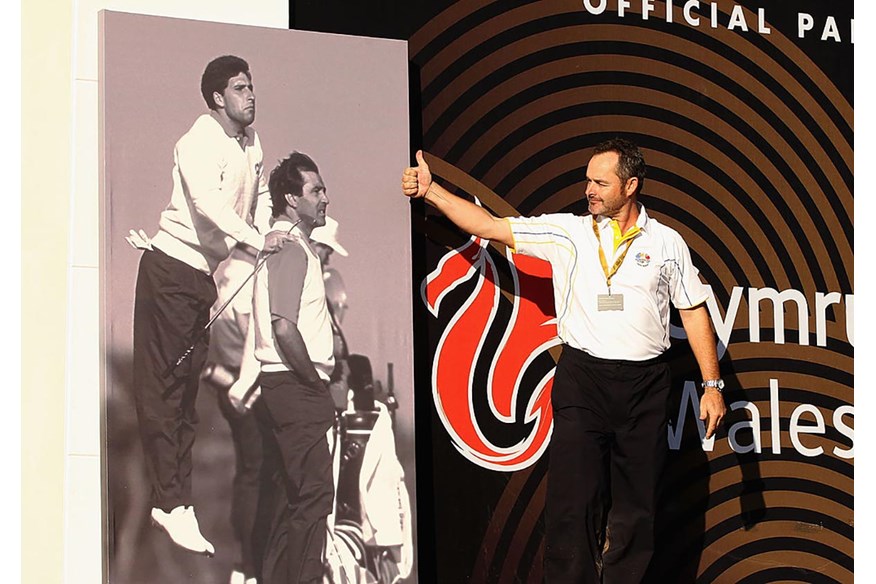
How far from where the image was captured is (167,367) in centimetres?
469

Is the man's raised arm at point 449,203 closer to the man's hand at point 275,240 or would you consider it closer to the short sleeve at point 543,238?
the short sleeve at point 543,238

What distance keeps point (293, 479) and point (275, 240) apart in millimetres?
852

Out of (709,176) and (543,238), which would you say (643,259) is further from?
(709,176)

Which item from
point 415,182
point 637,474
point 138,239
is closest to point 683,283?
point 637,474

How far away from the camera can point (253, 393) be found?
482 centimetres

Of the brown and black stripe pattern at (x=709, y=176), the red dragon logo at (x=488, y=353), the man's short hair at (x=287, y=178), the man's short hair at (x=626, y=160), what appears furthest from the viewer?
the brown and black stripe pattern at (x=709, y=176)

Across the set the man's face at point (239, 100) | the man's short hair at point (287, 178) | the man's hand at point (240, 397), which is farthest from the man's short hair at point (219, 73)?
the man's hand at point (240, 397)

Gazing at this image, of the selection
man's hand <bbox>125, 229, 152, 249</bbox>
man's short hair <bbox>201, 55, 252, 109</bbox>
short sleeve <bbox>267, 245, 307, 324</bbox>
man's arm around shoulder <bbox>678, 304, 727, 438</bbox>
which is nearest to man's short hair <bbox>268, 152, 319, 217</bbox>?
short sleeve <bbox>267, 245, 307, 324</bbox>

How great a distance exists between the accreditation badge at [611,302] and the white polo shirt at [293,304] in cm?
101

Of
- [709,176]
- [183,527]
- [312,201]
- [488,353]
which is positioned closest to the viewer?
[183,527]

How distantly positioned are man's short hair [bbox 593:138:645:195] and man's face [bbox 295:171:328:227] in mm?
1066

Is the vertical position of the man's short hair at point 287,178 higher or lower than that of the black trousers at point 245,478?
higher

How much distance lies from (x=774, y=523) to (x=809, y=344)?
804 mm

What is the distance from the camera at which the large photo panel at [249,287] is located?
15.2 ft
